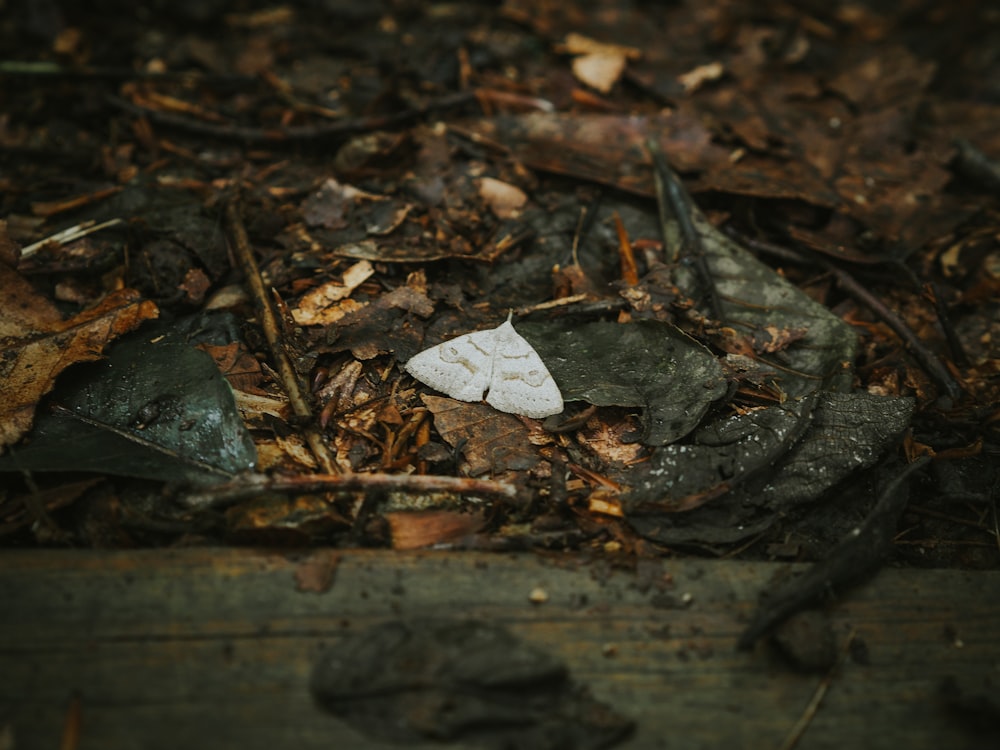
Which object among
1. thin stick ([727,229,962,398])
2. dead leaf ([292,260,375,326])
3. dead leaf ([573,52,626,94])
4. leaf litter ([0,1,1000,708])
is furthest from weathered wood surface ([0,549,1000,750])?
dead leaf ([573,52,626,94])

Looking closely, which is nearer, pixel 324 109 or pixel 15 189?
pixel 15 189

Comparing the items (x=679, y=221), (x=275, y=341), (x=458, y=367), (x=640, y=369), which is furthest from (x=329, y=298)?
(x=679, y=221)

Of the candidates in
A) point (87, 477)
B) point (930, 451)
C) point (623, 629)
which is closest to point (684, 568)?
point (623, 629)

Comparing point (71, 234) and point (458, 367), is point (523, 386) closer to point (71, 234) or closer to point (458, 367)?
point (458, 367)

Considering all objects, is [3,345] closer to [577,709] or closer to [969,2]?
[577,709]

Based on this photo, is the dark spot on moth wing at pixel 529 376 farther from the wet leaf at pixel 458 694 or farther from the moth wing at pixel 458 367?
the wet leaf at pixel 458 694
